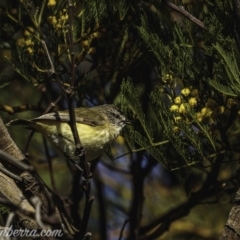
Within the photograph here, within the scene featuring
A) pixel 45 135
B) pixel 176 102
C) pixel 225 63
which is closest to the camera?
pixel 225 63

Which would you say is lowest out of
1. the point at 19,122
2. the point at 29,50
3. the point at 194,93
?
the point at 19,122

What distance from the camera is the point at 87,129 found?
11.6 feet

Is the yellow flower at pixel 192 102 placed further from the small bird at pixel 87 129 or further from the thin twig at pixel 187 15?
the small bird at pixel 87 129

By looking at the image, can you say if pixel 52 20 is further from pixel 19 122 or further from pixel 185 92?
pixel 185 92

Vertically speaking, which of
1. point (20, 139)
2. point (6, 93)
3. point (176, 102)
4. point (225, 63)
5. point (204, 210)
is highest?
point (225, 63)

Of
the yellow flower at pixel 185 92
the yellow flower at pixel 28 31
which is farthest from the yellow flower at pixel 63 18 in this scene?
the yellow flower at pixel 185 92

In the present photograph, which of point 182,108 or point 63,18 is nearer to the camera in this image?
point 182,108

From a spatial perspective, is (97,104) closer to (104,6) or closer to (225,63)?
(104,6)

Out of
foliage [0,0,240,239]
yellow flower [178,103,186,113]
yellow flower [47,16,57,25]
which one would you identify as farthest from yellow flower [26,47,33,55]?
yellow flower [178,103,186,113]

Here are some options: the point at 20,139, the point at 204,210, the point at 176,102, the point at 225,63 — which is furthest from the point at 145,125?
the point at 20,139

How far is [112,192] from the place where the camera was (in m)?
3.98

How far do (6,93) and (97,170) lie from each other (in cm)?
67

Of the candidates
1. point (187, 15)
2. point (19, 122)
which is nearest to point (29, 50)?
point (19, 122)

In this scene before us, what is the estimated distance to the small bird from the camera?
3.31 m
